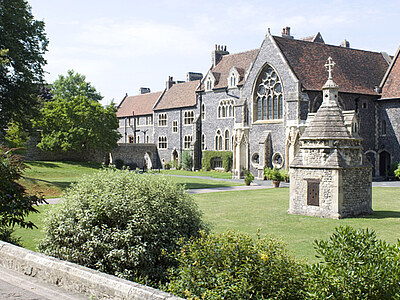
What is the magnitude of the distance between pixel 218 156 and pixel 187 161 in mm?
5348

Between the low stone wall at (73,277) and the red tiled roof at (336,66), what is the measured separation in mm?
30319

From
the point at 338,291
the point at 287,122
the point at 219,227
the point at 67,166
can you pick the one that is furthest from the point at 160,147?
the point at 338,291

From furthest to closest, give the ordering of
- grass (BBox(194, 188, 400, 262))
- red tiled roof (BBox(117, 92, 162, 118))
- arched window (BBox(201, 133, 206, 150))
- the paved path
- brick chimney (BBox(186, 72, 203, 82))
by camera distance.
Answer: red tiled roof (BBox(117, 92, 162, 118))
brick chimney (BBox(186, 72, 203, 82))
arched window (BBox(201, 133, 206, 150))
grass (BBox(194, 188, 400, 262))
the paved path

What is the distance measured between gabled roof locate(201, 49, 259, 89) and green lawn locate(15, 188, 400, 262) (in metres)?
25.0

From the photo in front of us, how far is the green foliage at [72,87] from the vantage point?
6500 centimetres

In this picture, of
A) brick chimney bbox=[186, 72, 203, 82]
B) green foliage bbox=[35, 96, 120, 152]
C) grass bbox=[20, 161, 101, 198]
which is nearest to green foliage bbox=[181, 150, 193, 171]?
green foliage bbox=[35, 96, 120, 152]

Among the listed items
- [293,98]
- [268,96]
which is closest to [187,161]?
[268,96]

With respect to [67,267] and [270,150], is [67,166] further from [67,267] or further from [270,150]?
[67,267]

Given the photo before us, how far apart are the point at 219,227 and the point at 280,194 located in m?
11.9

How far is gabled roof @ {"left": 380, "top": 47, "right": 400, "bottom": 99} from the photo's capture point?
126 feet

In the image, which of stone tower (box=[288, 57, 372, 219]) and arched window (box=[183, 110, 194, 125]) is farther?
arched window (box=[183, 110, 194, 125])

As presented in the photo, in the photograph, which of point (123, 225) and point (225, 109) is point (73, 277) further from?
point (225, 109)

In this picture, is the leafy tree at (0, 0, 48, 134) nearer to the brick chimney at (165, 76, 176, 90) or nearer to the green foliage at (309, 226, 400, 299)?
the green foliage at (309, 226, 400, 299)

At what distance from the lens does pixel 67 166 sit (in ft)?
145
